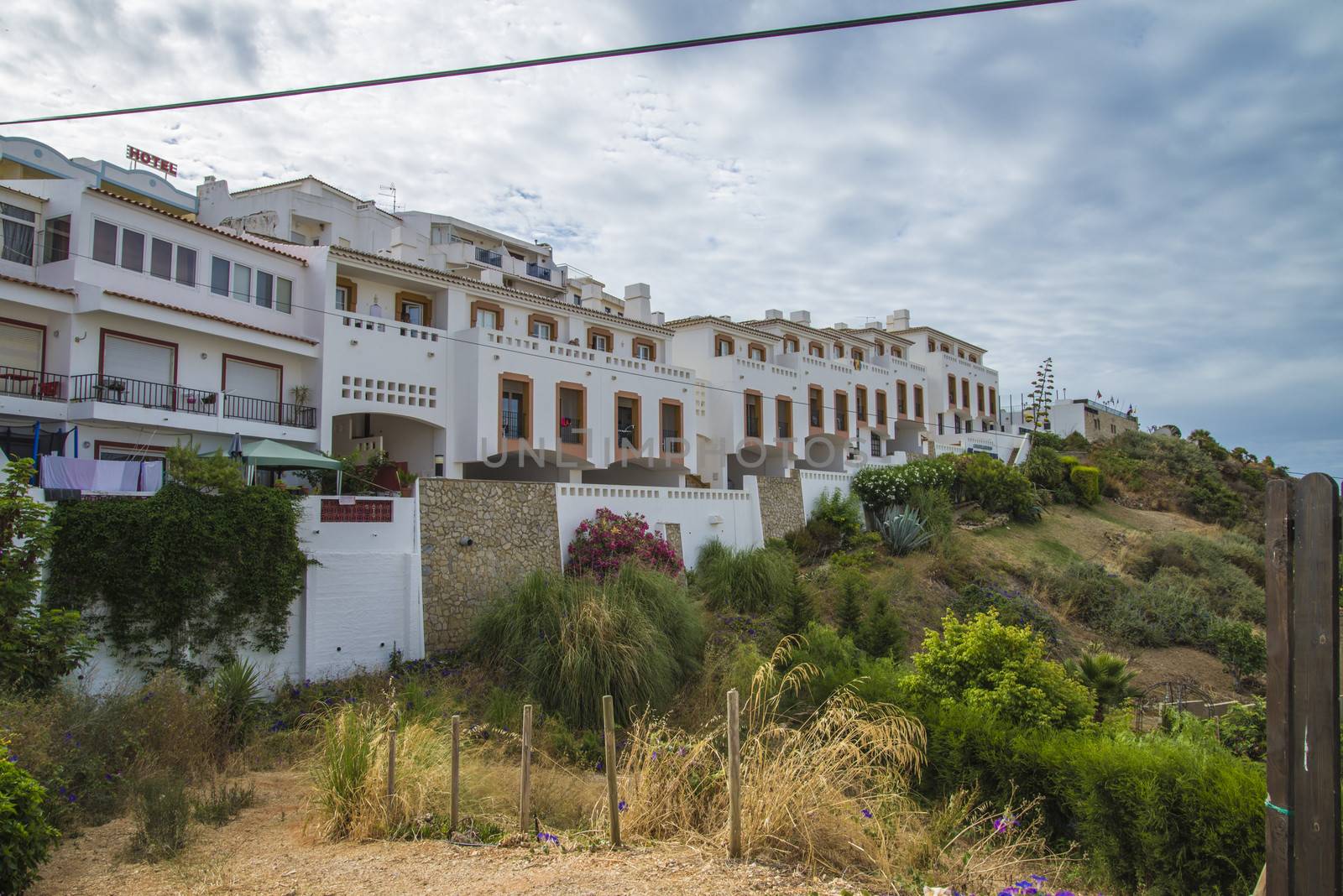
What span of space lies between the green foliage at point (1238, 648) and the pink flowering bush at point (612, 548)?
1486cm

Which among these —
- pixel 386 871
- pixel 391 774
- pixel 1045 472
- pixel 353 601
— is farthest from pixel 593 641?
pixel 1045 472

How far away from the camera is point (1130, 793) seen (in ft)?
26.2

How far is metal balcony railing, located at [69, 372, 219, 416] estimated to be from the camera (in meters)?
16.6

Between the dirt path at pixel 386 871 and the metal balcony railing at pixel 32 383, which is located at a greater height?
the metal balcony railing at pixel 32 383

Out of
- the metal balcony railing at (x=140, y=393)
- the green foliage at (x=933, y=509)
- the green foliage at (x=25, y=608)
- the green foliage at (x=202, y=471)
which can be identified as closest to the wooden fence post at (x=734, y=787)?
the green foliage at (x=25, y=608)

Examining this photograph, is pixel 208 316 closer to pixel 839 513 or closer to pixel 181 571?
pixel 181 571

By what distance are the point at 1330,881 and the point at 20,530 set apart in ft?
42.3

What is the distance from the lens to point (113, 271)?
1772 cm

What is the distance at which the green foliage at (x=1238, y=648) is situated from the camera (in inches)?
859

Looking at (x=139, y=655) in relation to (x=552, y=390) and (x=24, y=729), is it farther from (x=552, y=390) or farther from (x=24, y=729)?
(x=552, y=390)

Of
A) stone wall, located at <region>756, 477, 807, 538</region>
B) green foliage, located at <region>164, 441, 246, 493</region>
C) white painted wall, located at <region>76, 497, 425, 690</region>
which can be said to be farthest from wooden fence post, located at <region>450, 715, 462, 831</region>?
stone wall, located at <region>756, 477, 807, 538</region>

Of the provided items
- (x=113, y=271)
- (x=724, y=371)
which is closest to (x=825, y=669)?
(x=113, y=271)

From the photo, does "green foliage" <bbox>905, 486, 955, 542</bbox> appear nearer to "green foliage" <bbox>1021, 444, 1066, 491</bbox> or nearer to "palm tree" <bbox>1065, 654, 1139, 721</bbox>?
"green foliage" <bbox>1021, 444, 1066, 491</bbox>

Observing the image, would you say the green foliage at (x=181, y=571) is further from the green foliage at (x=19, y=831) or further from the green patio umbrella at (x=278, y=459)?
the green foliage at (x=19, y=831)
